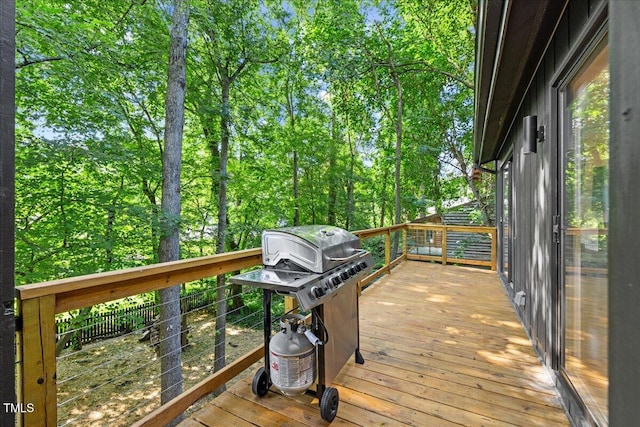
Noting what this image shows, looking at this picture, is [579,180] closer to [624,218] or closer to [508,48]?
[508,48]

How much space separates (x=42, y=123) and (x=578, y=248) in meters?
6.60

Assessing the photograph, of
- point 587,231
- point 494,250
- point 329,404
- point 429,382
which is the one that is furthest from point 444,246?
point 329,404

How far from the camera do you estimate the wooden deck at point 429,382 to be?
1.94 metres

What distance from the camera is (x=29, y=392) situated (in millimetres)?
1190

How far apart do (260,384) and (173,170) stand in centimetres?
428

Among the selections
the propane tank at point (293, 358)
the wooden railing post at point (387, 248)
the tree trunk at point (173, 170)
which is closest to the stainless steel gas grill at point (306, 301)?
the propane tank at point (293, 358)

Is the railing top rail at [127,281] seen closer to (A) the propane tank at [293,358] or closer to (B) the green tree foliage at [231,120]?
(A) the propane tank at [293,358]

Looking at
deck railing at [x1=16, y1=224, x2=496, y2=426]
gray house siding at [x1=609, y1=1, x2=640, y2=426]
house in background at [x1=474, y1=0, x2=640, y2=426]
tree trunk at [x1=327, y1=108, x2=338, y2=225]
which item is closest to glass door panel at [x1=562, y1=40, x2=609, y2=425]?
house in background at [x1=474, y1=0, x2=640, y2=426]

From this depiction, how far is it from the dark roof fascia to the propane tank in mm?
2242

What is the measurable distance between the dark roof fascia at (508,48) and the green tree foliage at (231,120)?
5078mm

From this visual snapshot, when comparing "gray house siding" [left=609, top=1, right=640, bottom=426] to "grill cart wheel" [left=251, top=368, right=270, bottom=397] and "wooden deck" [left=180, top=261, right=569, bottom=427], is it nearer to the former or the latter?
"wooden deck" [left=180, top=261, right=569, bottom=427]

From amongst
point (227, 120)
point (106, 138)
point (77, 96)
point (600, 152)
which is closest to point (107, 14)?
point (77, 96)

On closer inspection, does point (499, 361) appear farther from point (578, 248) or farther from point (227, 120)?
point (227, 120)

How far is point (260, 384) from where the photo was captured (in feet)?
7.07
